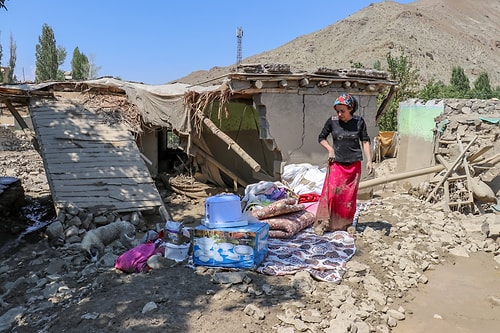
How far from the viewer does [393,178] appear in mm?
6383

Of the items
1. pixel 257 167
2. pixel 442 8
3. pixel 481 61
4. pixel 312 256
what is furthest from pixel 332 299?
pixel 442 8

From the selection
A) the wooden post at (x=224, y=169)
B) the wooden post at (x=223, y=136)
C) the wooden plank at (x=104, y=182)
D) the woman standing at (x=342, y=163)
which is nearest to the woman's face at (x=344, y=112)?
the woman standing at (x=342, y=163)

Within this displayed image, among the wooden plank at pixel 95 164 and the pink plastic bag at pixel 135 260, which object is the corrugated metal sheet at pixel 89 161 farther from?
the pink plastic bag at pixel 135 260

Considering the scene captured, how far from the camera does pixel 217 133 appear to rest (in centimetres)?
721

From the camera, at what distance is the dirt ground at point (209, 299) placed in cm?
295

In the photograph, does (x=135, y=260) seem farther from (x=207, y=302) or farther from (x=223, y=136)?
(x=223, y=136)

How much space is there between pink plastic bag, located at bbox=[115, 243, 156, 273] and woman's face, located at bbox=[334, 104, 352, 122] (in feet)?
7.77

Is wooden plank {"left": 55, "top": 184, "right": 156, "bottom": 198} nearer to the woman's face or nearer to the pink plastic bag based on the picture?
the pink plastic bag

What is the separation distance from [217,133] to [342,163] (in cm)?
314

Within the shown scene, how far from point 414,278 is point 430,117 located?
6.06 m

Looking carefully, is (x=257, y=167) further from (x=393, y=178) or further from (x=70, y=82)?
(x=70, y=82)

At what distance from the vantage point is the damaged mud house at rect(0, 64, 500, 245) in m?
6.54

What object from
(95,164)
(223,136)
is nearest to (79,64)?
(95,164)

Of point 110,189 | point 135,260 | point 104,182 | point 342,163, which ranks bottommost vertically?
point 135,260
